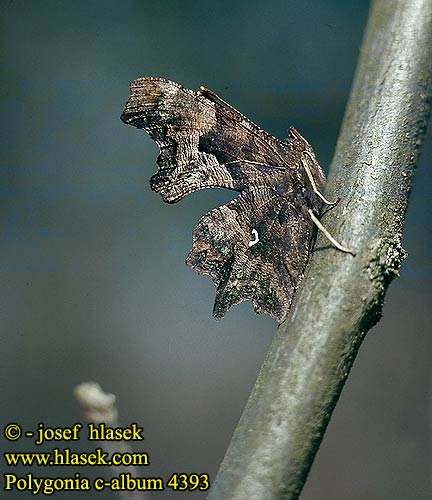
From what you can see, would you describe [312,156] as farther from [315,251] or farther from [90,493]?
[90,493]

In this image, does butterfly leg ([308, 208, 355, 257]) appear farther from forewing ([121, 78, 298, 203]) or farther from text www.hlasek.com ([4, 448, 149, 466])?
text www.hlasek.com ([4, 448, 149, 466])

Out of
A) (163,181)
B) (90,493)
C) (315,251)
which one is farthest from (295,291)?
(90,493)

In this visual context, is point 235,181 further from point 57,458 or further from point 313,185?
point 57,458

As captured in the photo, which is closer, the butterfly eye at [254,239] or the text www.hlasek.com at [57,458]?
the butterfly eye at [254,239]

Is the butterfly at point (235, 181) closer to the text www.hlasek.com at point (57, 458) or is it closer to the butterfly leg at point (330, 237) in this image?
the butterfly leg at point (330, 237)

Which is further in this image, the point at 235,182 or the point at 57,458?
the point at 57,458

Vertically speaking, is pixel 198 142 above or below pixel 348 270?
above

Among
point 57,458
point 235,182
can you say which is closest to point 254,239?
point 235,182

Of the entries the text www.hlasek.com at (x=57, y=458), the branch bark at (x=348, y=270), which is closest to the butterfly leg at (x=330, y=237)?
the branch bark at (x=348, y=270)
